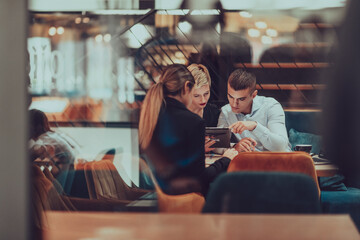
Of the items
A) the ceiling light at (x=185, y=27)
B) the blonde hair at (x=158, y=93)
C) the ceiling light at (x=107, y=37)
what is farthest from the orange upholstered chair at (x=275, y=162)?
the ceiling light at (x=107, y=37)

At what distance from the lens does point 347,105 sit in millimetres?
2105

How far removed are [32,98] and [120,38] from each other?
0.64 meters

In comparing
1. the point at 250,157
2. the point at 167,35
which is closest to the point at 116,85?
the point at 167,35

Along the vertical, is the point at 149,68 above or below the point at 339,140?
above

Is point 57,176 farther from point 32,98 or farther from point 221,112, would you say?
point 221,112

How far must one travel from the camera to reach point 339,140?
2.09 m

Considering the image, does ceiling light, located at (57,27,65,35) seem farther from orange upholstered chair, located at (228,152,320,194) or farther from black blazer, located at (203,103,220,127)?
orange upholstered chair, located at (228,152,320,194)

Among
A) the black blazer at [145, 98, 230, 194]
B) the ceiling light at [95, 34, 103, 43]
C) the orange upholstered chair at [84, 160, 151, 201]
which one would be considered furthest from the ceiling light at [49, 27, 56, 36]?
the orange upholstered chair at [84, 160, 151, 201]

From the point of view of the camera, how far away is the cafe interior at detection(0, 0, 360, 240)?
2.30m

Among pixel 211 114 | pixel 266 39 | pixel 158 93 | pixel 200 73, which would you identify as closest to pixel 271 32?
pixel 266 39

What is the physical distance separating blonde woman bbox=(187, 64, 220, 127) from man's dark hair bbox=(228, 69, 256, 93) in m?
0.13

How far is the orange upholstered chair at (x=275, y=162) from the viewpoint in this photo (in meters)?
2.59

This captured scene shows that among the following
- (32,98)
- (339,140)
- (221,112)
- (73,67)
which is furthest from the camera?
(221,112)

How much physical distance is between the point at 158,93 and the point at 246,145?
1.82 ft
